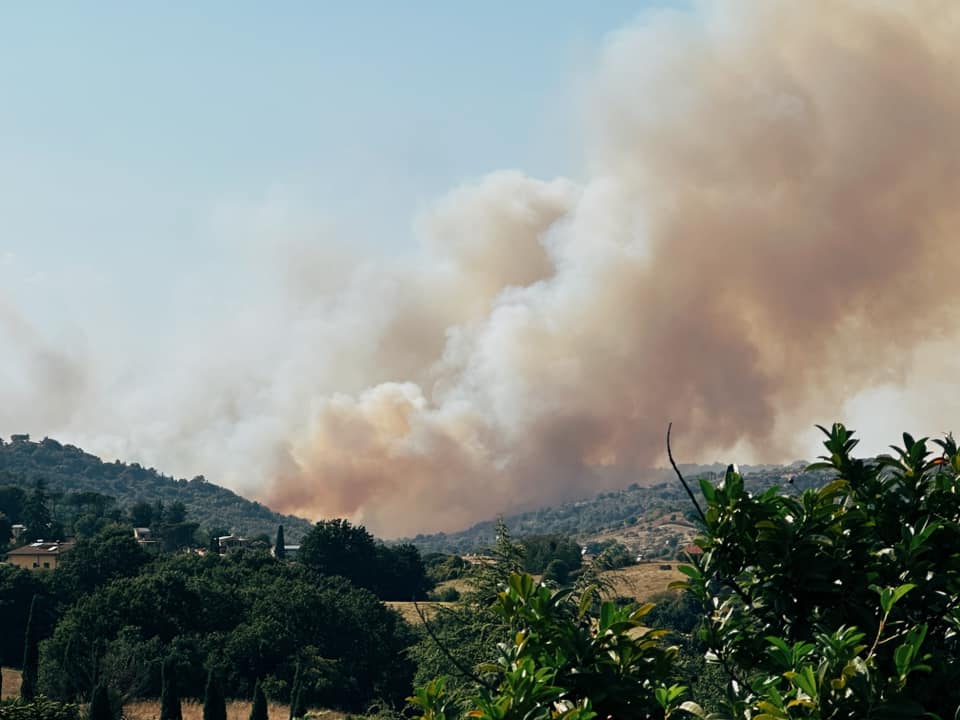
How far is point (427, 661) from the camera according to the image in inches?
1785

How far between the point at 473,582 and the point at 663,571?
398 ft

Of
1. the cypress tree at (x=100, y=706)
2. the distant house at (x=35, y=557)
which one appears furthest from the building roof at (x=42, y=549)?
the cypress tree at (x=100, y=706)

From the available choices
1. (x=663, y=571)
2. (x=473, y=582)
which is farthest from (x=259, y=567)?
(x=473, y=582)

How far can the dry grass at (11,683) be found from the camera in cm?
7131

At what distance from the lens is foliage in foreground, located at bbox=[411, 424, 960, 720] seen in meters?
7.36

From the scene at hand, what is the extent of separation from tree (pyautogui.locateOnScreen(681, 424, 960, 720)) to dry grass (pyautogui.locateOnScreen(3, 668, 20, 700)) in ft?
235

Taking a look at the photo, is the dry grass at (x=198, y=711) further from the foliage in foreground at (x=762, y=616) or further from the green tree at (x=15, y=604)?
the foliage in foreground at (x=762, y=616)

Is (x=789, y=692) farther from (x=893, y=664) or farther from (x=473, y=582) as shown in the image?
(x=473, y=582)

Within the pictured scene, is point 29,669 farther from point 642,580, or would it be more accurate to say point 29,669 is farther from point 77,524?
point 77,524

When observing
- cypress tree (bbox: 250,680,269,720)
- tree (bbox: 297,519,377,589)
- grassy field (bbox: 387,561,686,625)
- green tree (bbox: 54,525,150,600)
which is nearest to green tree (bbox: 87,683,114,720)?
cypress tree (bbox: 250,680,269,720)

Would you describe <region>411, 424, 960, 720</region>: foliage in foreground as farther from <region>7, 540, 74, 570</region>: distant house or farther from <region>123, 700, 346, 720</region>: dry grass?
<region>7, 540, 74, 570</region>: distant house

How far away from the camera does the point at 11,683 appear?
75.0 meters

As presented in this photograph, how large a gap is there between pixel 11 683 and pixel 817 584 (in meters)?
78.9

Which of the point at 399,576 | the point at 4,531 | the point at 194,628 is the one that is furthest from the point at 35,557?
the point at 194,628
